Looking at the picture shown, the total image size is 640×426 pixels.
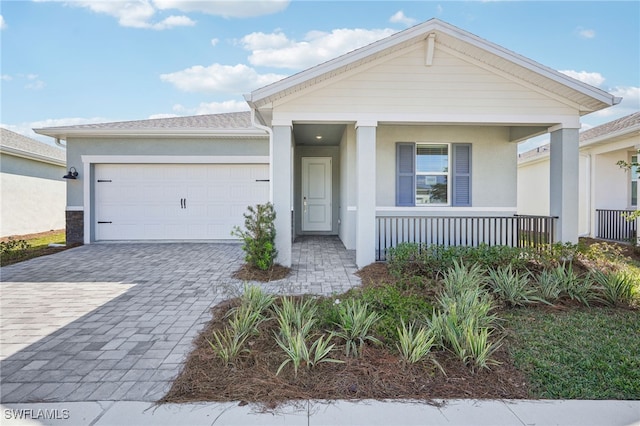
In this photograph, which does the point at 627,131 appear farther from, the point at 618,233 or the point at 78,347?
the point at 78,347

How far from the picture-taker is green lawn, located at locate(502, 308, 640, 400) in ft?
9.00

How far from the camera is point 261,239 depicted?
6430 mm

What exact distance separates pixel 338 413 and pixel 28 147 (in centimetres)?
1519

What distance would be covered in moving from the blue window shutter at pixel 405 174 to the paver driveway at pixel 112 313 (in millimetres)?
1968

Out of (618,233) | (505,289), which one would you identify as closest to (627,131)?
(618,233)

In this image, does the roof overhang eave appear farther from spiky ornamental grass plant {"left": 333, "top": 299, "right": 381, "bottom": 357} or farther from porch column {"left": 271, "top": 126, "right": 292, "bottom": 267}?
spiky ornamental grass plant {"left": 333, "top": 299, "right": 381, "bottom": 357}

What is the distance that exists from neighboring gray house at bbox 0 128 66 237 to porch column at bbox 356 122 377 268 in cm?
1147

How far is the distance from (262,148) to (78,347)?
7514 millimetres

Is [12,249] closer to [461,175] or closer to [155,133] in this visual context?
[155,133]

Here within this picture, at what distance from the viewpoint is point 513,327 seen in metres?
3.89

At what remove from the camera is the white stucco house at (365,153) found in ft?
22.0

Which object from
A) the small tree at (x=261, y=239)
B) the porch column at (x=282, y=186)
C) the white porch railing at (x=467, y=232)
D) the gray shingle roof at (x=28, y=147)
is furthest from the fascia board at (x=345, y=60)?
the gray shingle roof at (x=28, y=147)

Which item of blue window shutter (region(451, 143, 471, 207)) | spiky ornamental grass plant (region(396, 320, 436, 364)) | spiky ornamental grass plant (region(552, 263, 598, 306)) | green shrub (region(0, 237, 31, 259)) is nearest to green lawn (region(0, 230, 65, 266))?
green shrub (region(0, 237, 31, 259))

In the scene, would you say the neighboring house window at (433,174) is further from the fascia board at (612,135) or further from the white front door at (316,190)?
the fascia board at (612,135)
